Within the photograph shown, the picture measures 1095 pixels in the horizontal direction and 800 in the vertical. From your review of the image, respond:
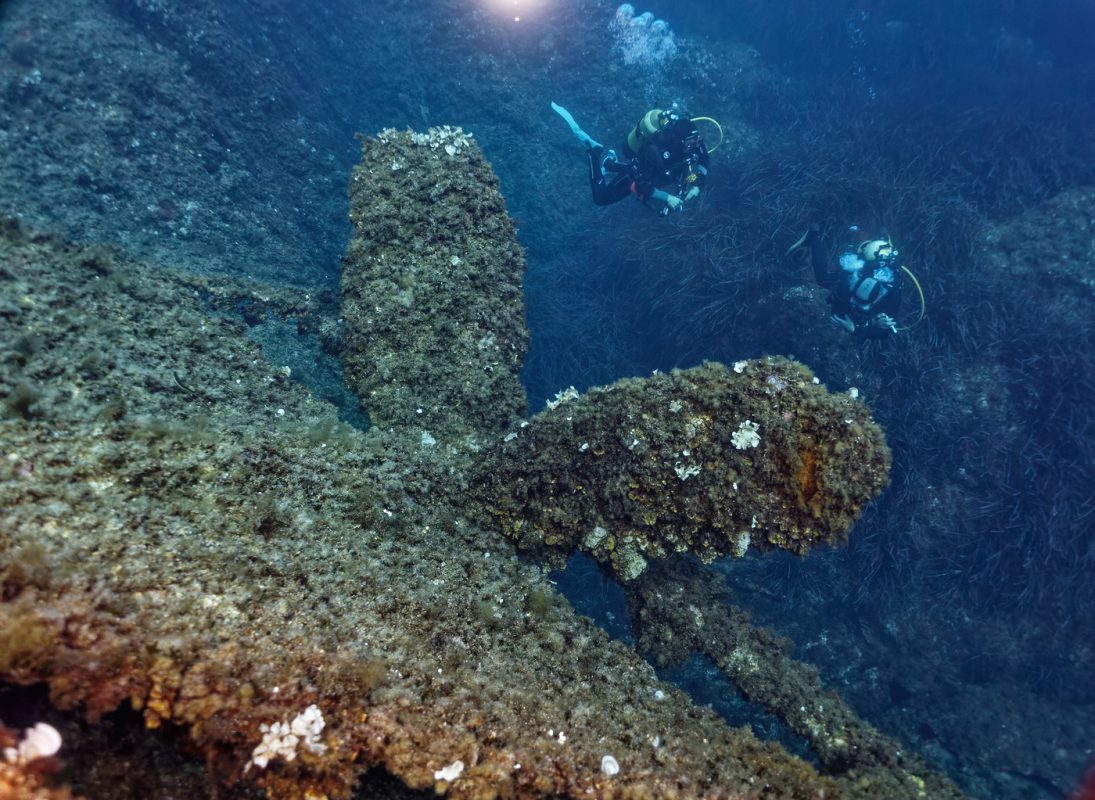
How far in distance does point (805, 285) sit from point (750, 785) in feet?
28.5

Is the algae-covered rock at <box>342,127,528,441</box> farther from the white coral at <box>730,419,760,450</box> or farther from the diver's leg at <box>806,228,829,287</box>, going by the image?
the diver's leg at <box>806,228,829,287</box>

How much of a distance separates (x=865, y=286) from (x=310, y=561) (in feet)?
27.3

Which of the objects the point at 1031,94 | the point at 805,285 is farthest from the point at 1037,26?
the point at 805,285

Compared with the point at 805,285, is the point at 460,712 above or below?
below

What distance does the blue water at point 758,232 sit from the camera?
256 inches

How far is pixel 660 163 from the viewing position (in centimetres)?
810

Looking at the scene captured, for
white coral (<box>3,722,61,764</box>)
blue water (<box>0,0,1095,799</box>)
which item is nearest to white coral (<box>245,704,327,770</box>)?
white coral (<box>3,722,61,764</box>)

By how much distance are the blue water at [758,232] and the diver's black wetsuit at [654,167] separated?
1531mm

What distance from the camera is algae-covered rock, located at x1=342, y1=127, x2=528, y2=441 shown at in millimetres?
3895

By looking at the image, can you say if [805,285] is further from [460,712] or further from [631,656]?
[460,712]

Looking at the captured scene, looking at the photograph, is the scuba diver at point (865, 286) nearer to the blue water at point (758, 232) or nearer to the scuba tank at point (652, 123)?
the blue water at point (758, 232)

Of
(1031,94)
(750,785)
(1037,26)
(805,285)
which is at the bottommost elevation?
(750,785)

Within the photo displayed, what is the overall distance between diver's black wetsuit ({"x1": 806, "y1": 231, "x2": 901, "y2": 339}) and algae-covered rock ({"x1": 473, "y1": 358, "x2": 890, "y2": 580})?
6.01 m

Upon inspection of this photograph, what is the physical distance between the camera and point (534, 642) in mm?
2613
